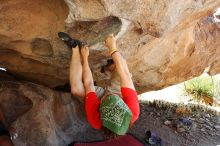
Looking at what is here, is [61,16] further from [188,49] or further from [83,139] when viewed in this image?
[188,49]

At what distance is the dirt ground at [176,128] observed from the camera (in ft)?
20.3

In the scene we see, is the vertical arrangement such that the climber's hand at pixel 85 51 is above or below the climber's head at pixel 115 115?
above

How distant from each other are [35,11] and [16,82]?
148 centimetres

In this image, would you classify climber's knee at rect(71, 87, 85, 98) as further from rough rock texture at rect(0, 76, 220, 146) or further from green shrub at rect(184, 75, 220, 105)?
green shrub at rect(184, 75, 220, 105)

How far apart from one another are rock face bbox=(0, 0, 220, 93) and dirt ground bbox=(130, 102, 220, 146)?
70 centimetres

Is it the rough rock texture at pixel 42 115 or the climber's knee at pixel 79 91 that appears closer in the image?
the climber's knee at pixel 79 91

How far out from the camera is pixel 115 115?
3.85 m

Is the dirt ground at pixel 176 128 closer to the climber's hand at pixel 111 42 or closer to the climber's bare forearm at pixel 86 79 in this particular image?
the climber's bare forearm at pixel 86 79

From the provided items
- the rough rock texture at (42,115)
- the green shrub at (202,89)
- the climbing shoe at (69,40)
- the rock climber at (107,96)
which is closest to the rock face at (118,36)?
the climbing shoe at (69,40)

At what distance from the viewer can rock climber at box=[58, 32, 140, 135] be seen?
12.7 feet

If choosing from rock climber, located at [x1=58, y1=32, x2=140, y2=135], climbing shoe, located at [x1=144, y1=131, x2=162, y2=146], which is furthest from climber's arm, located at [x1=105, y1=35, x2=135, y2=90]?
climbing shoe, located at [x1=144, y1=131, x2=162, y2=146]

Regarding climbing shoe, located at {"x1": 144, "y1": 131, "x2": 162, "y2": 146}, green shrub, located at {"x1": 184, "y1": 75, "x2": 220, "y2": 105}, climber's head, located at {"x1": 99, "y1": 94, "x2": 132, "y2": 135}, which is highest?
climber's head, located at {"x1": 99, "y1": 94, "x2": 132, "y2": 135}

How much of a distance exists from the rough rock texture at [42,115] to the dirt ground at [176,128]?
1243 millimetres

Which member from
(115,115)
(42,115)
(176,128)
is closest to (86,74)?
(115,115)
